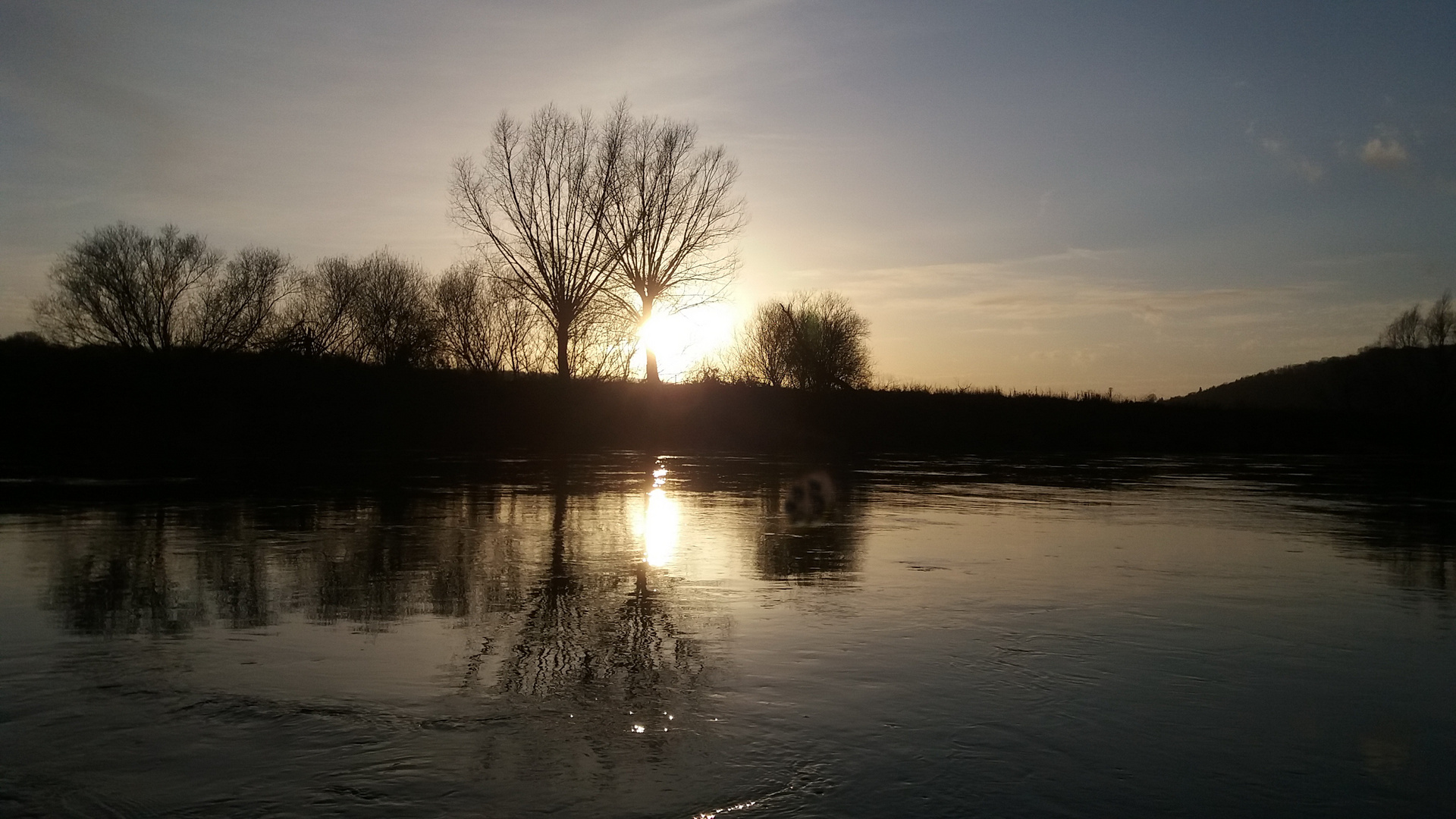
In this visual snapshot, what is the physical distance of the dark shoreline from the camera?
27.7m

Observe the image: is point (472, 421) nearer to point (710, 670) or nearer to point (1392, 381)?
point (710, 670)

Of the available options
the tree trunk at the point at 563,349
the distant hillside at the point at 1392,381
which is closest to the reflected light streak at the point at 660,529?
the tree trunk at the point at 563,349

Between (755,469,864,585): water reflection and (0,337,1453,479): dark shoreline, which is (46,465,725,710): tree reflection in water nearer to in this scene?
(755,469,864,585): water reflection

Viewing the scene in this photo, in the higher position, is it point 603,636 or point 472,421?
point 472,421

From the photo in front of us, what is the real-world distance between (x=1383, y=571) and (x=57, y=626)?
11235 millimetres

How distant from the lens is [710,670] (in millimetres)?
5680

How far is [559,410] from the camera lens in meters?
39.2

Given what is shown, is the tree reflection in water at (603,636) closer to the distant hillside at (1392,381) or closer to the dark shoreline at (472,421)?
the dark shoreline at (472,421)

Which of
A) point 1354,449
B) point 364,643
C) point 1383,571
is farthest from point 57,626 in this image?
point 1354,449

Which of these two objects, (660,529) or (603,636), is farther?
(660,529)

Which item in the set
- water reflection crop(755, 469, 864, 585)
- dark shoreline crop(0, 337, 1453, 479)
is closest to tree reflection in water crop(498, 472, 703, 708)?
water reflection crop(755, 469, 864, 585)

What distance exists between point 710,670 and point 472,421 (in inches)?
1287

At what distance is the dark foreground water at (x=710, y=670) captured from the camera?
13.1ft

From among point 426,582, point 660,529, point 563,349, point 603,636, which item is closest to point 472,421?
point 563,349
